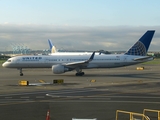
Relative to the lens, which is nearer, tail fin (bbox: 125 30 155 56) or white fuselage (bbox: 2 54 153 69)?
white fuselage (bbox: 2 54 153 69)

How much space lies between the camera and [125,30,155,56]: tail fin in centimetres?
5262

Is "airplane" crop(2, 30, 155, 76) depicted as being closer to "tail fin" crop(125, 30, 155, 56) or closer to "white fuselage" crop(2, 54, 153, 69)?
"white fuselage" crop(2, 54, 153, 69)

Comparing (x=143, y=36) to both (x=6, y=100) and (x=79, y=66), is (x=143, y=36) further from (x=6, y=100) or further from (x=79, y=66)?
(x=6, y=100)

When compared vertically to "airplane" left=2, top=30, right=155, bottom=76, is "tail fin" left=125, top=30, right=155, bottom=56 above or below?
above

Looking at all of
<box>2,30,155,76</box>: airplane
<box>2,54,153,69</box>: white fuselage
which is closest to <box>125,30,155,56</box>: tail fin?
<box>2,30,155,76</box>: airplane

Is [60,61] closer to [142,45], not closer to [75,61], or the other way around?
[75,61]

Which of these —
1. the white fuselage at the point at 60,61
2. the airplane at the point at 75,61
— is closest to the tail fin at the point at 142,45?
the airplane at the point at 75,61

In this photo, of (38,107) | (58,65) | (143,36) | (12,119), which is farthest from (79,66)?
(12,119)

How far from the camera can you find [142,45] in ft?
173

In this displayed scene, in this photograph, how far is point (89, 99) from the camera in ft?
74.6

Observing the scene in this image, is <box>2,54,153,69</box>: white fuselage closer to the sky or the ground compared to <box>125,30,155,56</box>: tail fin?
Answer: closer to the ground

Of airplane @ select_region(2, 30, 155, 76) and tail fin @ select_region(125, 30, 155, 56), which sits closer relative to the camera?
airplane @ select_region(2, 30, 155, 76)

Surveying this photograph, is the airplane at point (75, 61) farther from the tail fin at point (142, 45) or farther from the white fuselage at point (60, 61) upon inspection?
the tail fin at point (142, 45)

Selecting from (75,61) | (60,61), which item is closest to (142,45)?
(75,61)
